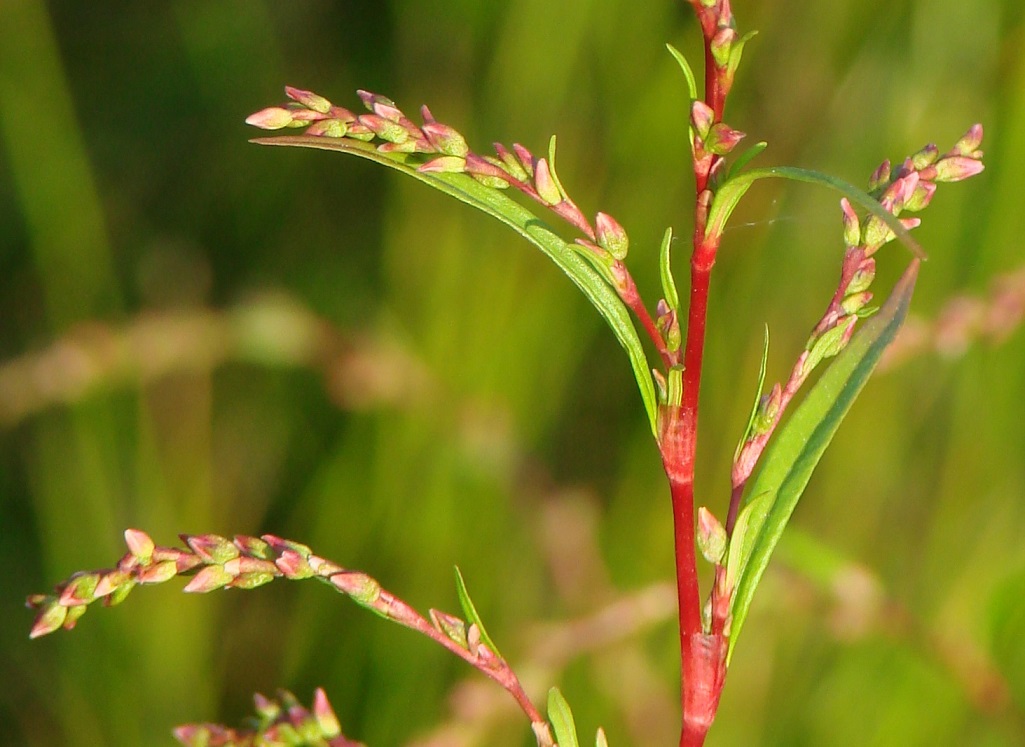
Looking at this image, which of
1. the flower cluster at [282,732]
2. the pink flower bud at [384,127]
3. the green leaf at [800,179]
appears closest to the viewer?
the green leaf at [800,179]

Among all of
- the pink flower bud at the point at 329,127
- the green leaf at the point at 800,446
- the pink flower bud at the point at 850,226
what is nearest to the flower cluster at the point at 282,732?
the green leaf at the point at 800,446

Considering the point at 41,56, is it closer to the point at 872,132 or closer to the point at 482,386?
the point at 482,386

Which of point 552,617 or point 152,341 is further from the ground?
point 152,341

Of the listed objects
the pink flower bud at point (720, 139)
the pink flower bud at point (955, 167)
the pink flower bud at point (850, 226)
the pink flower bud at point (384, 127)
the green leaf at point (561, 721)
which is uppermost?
the pink flower bud at point (384, 127)

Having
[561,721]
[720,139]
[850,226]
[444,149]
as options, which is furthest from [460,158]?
[561,721]

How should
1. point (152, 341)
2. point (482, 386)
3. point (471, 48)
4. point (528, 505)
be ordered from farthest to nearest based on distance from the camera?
point (471, 48), point (482, 386), point (152, 341), point (528, 505)

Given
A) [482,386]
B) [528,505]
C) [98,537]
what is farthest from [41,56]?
[528,505]

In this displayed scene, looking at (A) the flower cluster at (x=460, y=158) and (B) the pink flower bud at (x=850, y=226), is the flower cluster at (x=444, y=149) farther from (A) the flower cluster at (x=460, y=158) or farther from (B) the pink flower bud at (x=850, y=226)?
(B) the pink flower bud at (x=850, y=226)
